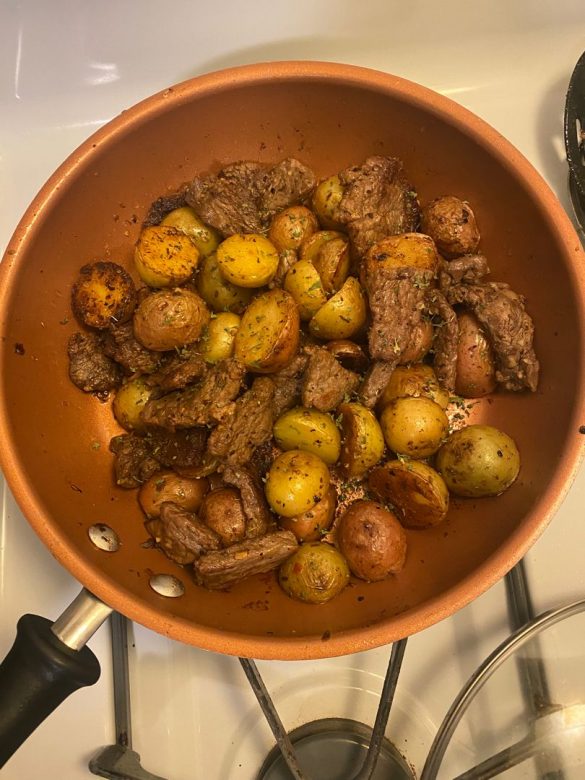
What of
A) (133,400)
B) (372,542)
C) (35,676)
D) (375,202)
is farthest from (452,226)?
(35,676)

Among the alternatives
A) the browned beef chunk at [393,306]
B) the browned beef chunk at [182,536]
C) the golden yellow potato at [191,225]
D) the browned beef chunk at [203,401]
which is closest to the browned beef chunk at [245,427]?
the browned beef chunk at [203,401]

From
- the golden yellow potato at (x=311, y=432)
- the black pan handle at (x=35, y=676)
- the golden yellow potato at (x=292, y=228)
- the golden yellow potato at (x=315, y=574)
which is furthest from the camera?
the golden yellow potato at (x=292, y=228)

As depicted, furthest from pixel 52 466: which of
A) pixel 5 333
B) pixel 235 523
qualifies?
pixel 235 523

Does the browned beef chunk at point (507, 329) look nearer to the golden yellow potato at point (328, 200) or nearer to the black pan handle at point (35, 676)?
the golden yellow potato at point (328, 200)

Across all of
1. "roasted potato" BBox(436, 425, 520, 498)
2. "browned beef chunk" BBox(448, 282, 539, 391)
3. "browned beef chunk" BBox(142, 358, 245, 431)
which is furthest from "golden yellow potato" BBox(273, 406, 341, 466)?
"browned beef chunk" BBox(448, 282, 539, 391)

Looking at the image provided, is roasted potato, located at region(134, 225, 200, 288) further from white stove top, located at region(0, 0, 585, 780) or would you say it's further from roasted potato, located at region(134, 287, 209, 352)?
white stove top, located at region(0, 0, 585, 780)
